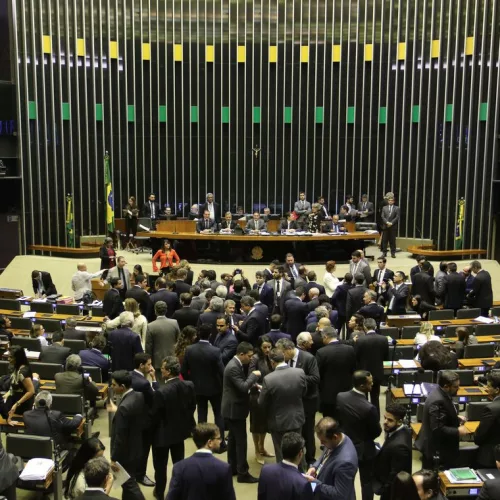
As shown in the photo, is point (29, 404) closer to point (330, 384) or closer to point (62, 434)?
point (62, 434)

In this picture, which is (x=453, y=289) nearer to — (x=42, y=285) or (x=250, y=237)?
(x=250, y=237)

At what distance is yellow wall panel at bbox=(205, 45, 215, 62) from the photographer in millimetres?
18797

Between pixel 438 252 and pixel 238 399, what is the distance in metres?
11.0

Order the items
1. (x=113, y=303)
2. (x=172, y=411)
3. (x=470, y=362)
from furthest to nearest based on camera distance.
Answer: (x=113, y=303) < (x=470, y=362) < (x=172, y=411)

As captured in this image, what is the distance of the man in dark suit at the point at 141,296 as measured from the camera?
377 inches

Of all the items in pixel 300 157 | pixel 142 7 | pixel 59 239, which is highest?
pixel 142 7

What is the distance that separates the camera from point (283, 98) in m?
19.0

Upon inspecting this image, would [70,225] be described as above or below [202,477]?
below

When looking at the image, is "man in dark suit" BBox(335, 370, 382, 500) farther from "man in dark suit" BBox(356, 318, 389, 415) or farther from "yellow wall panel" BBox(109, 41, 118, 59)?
"yellow wall panel" BBox(109, 41, 118, 59)

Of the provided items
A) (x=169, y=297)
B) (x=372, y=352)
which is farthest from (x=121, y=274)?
(x=372, y=352)

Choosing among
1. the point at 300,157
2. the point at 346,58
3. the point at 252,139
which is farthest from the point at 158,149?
the point at 346,58

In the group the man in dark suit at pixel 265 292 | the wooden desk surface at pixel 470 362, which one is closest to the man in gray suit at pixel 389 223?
the man in dark suit at pixel 265 292

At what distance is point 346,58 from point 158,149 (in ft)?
17.8

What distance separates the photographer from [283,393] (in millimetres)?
5938
